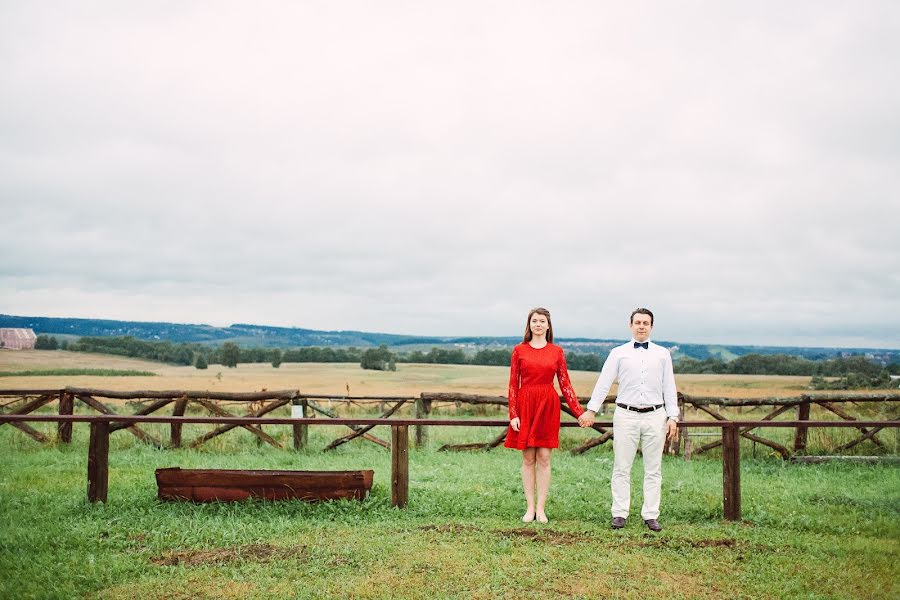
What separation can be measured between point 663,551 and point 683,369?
42537 mm

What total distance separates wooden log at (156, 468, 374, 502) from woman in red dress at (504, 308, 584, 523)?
1999 mm

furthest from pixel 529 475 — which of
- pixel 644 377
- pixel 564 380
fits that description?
pixel 644 377

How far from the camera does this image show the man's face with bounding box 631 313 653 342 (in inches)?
263

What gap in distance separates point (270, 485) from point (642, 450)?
411 cm

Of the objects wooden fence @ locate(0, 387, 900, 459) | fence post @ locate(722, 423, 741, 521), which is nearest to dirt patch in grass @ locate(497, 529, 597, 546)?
fence post @ locate(722, 423, 741, 521)

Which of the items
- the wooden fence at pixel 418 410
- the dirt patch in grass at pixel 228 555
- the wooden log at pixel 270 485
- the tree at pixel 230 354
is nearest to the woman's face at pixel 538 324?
the wooden log at pixel 270 485

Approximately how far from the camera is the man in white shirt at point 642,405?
664 cm

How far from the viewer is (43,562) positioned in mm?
5734

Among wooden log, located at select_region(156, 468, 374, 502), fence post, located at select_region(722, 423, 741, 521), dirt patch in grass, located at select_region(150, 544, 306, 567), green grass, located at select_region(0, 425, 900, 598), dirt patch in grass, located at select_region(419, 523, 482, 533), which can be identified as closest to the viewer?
green grass, located at select_region(0, 425, 900, 598)

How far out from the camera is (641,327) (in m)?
6.69

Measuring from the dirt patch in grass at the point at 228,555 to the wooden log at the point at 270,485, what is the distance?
1353 millimetres

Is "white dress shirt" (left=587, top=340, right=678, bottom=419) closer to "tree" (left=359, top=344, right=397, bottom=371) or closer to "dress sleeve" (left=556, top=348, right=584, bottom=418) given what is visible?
"dress sleeve" (left=556, top=348, right=584, bottom=418)

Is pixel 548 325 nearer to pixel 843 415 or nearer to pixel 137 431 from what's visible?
pixel 843 415

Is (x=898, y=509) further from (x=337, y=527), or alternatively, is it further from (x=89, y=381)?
(x=89, y=381)
